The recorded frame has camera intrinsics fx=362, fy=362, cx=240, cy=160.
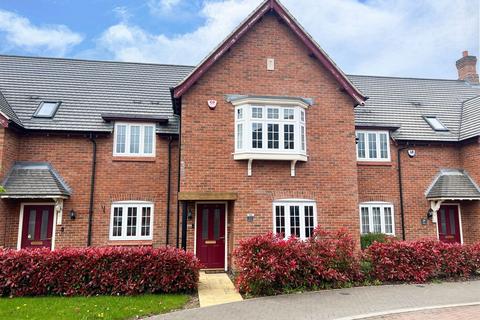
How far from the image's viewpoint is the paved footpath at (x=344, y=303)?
7.54 m

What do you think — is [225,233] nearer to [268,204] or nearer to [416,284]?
[268,204]

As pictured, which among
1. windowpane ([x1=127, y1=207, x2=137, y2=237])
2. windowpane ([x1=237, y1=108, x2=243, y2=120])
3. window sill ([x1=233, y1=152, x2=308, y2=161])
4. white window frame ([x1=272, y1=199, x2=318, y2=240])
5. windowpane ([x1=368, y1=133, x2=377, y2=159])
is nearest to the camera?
window sill ([x1=233, y1=152, x2=308, y2=161])

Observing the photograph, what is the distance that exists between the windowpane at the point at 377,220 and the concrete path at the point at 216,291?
677 centimetres

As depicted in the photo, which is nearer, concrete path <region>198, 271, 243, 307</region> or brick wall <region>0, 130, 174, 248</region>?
concrete path <region>198, 271, 243, 307</region>

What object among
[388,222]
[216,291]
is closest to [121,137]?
[216,291]

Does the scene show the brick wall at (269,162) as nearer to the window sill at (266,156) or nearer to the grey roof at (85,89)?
the window sill at (266,156)

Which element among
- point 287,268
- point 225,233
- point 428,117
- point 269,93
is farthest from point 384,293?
point 428,117

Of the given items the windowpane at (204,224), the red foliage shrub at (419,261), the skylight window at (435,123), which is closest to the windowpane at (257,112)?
the windowpane at (204,224)

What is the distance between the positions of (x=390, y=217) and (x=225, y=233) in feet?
23.0

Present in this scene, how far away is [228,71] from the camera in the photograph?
12.7 m

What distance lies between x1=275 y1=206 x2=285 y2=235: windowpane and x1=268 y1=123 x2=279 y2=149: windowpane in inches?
82.0

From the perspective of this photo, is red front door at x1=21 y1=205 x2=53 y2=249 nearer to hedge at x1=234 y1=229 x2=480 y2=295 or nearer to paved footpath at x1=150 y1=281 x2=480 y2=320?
hedge at x1=234 y1=229 x2=480 y2=295

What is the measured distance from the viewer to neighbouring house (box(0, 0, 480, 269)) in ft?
39.7

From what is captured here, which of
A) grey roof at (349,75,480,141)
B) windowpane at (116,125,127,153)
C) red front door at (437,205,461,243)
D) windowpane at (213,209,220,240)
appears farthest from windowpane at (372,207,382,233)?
windowpane at (116,125,127,153)
